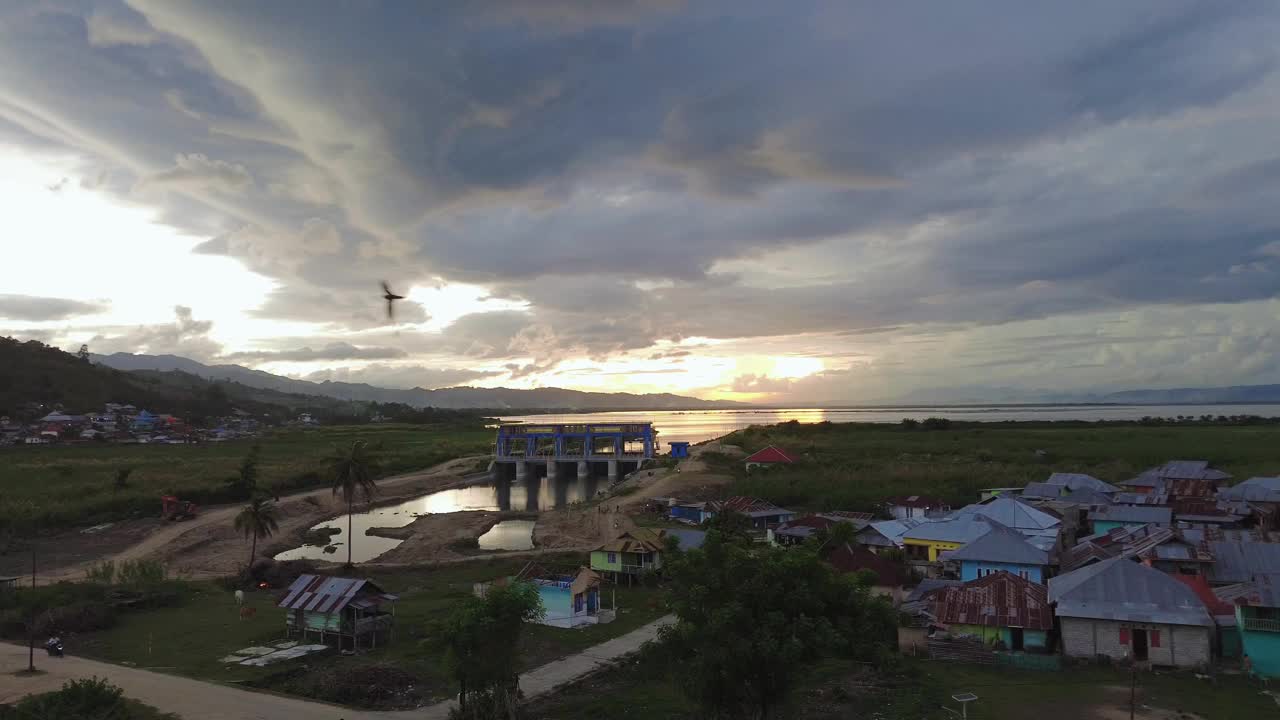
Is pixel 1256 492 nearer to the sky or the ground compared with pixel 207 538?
nearer to the sky

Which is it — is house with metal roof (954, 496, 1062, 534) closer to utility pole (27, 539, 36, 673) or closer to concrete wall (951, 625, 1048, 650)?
concrete wall (951, 625, 1048, 650)

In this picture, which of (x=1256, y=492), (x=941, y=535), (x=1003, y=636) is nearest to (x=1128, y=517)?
(x=1256, y=492)

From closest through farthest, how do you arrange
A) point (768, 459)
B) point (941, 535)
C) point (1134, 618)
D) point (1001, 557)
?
point (1134, 618)
point (1001, 557)
point (941, 535)
point (768, 459)

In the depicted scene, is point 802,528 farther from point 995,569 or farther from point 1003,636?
point 1003,636

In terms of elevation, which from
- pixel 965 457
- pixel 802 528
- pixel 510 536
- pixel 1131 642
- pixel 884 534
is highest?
pixel 965 457

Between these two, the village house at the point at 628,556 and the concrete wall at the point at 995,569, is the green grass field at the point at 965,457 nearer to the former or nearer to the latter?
the concrete wall at the point at 995,569

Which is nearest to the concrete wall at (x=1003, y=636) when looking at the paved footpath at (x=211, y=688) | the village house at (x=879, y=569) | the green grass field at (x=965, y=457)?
the village house at (x=879, y=569)

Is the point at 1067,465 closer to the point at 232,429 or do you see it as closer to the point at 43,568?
the point at 43,568
